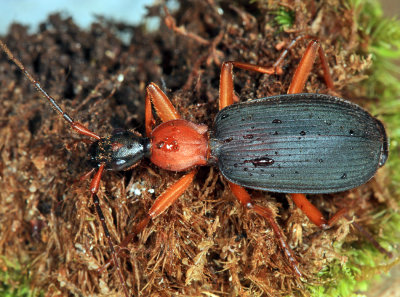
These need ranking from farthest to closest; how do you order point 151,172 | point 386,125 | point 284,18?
point 386,125 → point 284,18 → point 151,172

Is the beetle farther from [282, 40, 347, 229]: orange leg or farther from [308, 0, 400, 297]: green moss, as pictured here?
[308, 0, 400, 297]: green moss

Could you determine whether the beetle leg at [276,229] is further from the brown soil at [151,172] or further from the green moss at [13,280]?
the green moss at [13,280]

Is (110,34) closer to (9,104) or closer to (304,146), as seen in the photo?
(9,104)

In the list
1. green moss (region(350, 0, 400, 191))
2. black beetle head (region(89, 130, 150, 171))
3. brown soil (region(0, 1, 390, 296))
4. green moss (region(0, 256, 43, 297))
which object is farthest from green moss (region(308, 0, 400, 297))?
green moss (region(0, 256, 43, 297))

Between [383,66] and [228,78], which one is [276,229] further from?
[383,66]

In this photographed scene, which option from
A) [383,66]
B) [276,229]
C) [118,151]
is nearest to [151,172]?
[118,151]
